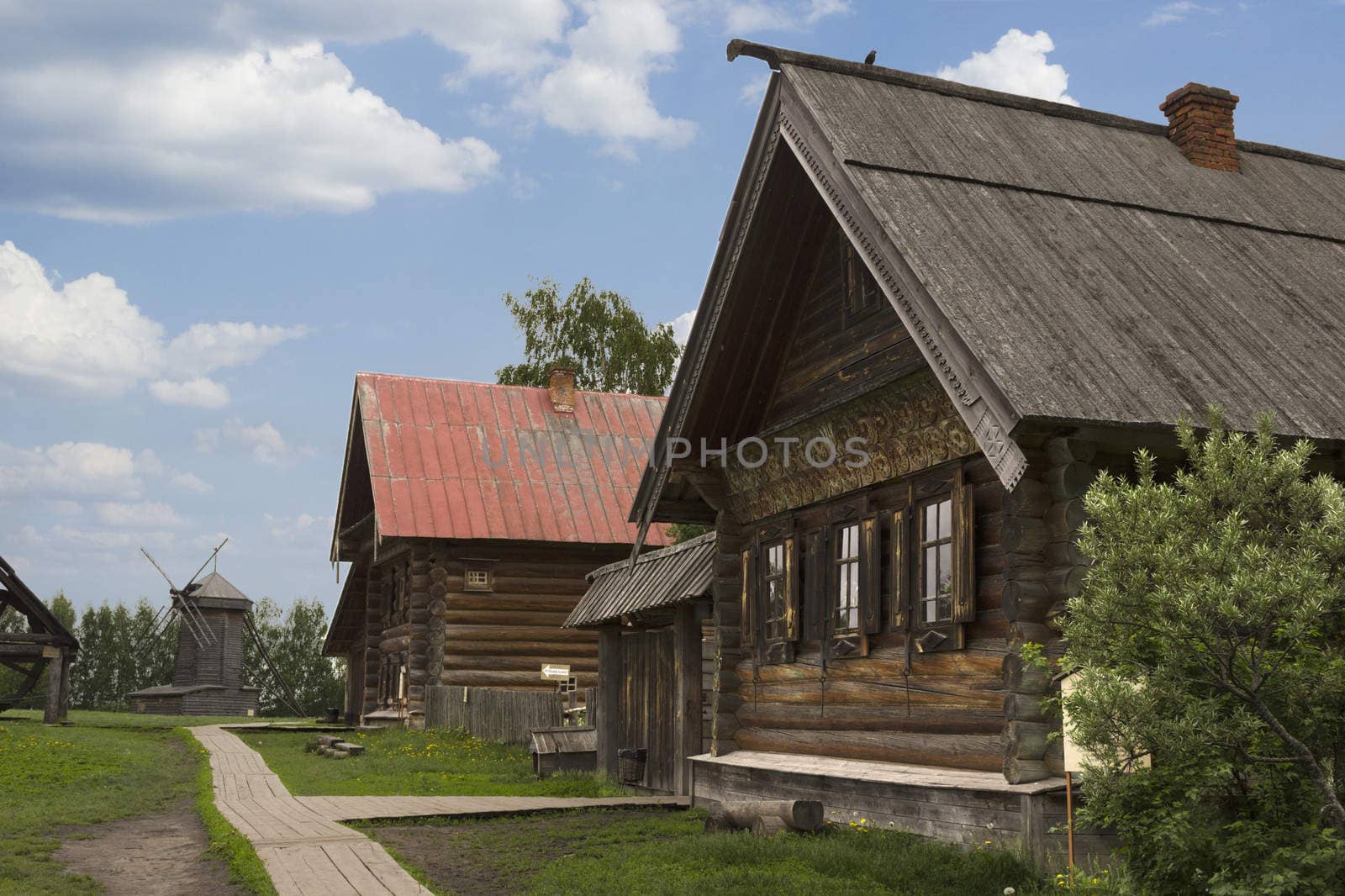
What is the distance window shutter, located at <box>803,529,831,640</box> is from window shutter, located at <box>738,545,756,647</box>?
1.22 metres

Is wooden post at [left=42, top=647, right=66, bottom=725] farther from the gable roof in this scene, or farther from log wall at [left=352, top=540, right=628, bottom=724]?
the gable roof

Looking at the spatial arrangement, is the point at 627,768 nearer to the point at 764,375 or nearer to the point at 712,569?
the point at 712,569

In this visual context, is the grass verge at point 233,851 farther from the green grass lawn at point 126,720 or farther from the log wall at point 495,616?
the green grass lawn at point 126,720

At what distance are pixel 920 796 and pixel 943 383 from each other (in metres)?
3.60

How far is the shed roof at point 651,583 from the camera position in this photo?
16.4 meters

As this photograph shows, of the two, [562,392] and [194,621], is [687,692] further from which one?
[194,621]

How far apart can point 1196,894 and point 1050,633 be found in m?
2.76

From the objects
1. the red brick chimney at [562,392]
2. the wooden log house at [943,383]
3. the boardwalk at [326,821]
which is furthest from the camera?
the red brick chimney at [562,392]

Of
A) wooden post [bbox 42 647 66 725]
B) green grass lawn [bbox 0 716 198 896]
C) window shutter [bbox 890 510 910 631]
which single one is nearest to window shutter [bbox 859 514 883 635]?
window shutter [bbox 890 510 910 631]

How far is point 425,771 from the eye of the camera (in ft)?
67.7

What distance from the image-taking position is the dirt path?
11.0 metres

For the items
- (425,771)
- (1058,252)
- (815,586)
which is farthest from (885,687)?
(425,771)

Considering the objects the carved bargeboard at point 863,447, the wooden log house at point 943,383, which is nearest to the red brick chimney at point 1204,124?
the wooden log house at point 943,383

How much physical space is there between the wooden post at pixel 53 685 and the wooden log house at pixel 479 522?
8576mm
